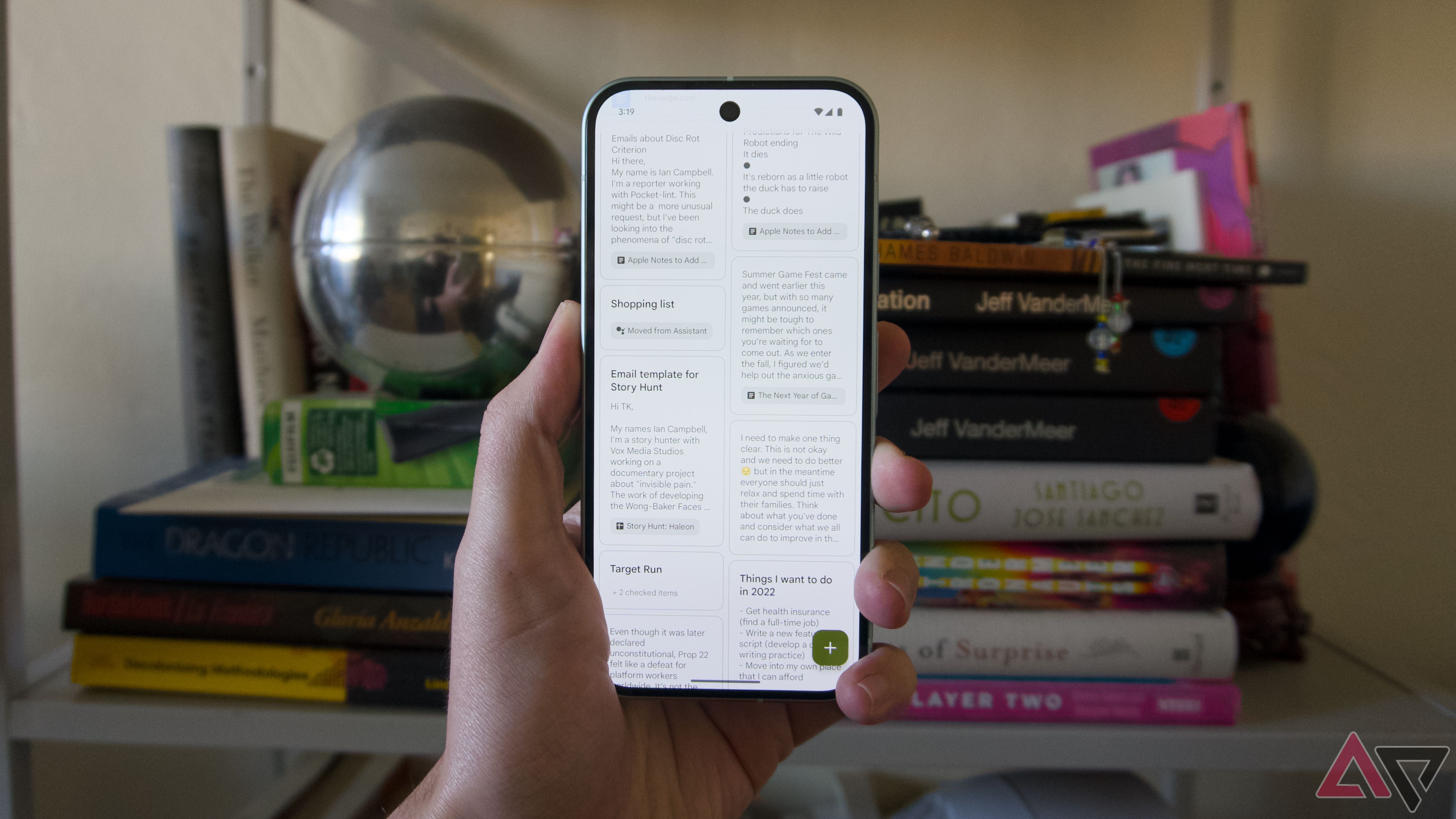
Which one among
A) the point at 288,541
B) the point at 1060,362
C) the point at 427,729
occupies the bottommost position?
the point at 427,729

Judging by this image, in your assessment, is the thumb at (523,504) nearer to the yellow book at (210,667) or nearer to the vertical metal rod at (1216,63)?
the yellow book at (210,667)

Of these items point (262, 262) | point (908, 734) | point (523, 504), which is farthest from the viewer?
point (262, 262)

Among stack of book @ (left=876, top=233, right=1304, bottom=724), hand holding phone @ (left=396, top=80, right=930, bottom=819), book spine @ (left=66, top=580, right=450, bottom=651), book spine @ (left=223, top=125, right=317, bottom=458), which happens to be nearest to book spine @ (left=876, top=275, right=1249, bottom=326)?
stack of book @ (left=876, top=233, right=1304, bottom=724)

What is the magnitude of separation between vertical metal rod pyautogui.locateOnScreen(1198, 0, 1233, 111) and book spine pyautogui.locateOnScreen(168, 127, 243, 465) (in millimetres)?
807

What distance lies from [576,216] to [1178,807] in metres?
0.78

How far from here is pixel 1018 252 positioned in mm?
461

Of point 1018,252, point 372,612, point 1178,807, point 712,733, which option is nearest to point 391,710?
point 372,612

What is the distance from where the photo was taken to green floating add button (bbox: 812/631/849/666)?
36cm

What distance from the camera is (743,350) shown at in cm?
36

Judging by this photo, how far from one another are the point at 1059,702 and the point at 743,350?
294mm

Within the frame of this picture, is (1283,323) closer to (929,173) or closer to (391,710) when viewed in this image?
(929,173)

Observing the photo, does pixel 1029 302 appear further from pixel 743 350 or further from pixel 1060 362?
pixel 743 350

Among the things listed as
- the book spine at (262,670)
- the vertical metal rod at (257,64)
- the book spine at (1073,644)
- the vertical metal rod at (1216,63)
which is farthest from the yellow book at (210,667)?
the vertical metal rod at (1216,63)

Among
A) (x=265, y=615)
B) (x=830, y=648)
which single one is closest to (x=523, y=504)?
(x=830, y=648)
